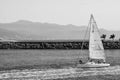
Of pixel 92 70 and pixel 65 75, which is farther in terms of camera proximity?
pixel 92 70

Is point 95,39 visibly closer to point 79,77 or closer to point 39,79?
point 79,77

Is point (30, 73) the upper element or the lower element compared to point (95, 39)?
lower

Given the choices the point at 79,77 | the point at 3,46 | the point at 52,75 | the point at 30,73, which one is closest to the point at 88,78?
the point at 79,77

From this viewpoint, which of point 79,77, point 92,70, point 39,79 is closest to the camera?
point 39,79

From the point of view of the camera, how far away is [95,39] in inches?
1736

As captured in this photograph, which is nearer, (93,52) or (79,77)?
(79,77)

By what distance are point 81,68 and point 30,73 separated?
9306mm

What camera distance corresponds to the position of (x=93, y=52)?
4416 centimetres

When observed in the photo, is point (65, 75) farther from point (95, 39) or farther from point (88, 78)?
point (95, 39)

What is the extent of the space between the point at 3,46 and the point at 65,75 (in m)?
90.5

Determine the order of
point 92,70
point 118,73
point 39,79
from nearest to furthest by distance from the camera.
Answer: point 39,79 < point 118,73 < point 92,70

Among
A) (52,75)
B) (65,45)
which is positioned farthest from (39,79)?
(65,45)

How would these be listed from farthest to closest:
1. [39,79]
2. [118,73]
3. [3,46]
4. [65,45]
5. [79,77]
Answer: [3,46], [65,45], [118,73], [79,77], [39,79]

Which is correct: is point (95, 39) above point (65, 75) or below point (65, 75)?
above
